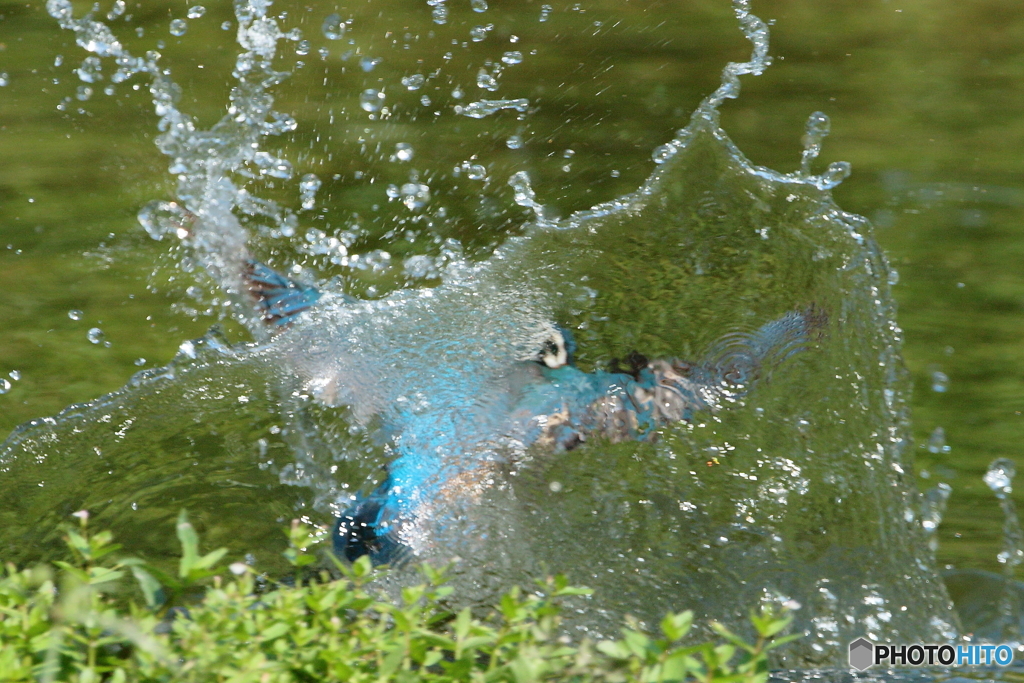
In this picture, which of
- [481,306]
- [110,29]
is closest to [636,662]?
[481,306]

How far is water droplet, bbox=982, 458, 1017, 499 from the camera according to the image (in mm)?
2865

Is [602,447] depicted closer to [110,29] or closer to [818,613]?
[818,613]

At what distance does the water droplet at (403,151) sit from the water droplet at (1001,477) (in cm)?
241

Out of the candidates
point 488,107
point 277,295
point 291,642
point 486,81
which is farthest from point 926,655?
point 486,81

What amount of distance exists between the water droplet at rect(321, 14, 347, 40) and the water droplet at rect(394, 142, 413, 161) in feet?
2.93

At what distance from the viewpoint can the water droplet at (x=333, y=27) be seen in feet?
15.3

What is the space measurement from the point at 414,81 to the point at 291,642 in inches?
135

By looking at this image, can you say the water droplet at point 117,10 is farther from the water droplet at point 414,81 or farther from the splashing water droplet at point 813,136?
the splashing water droplet at point 813,136

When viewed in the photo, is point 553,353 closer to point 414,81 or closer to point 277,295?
point 277,295

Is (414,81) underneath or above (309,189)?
above

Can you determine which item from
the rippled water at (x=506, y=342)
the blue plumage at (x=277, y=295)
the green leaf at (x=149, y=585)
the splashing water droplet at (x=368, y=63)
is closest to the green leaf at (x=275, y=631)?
the green leaf at (x=149, y=585)

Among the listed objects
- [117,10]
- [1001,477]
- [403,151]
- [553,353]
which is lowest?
[1001,477]

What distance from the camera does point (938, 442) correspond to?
9.83 ft

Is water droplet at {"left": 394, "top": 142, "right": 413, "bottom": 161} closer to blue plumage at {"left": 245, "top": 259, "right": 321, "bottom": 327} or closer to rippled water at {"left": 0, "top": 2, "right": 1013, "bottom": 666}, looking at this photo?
rippled water at {"left": 0, "top": 2, "right": 1013, "bottom": 666}
